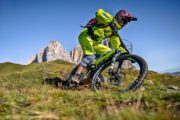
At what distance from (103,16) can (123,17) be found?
725mm

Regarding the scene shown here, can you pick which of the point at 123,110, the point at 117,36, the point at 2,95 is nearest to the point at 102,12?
the point at 117,36

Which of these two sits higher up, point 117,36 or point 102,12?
point 102,12

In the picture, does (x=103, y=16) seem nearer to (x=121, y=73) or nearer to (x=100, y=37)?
(x=100, y=37)

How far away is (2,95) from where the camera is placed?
26.3ft

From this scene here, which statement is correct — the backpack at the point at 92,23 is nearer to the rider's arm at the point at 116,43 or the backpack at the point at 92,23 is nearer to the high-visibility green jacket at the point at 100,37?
the high-visibility green jacket at the point at 100,37

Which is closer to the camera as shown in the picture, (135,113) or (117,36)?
(135,113)

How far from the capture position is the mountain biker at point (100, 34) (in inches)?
419

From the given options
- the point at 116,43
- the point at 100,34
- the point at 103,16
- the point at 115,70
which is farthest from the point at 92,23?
the point at 115,70

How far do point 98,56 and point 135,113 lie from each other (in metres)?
8.12

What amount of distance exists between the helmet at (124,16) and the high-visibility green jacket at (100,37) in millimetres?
178

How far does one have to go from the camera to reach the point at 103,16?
34.7 feet

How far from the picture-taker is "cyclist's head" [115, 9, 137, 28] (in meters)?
10.6

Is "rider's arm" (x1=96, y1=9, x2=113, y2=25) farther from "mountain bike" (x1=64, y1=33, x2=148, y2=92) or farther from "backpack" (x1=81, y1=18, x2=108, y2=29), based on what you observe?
"mountain bike" (x1=64, y1=33, x2=148, y2=92)

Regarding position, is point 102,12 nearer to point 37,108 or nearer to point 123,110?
point 37,108
